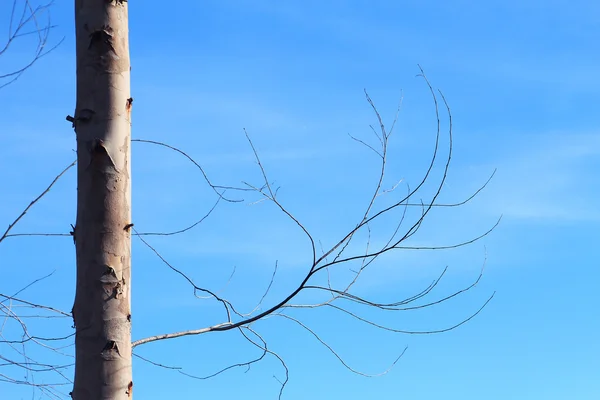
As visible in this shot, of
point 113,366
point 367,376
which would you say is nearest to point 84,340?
point 113,366

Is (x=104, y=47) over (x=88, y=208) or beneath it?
over

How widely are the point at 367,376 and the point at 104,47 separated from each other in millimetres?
2004

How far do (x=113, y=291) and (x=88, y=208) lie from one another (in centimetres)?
33

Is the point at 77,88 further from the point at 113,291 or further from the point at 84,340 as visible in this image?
the point at 84,340

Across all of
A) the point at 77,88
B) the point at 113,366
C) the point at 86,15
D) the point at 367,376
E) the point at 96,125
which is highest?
the point at 86,15

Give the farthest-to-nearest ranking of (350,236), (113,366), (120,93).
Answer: (350,236) < (120,93) < (113,366)

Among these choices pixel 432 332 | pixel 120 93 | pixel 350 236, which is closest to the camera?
pixel 120 93

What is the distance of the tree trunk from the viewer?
2434mm

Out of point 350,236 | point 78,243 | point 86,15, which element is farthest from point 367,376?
point 86,15

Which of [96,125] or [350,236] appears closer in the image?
[96,125]

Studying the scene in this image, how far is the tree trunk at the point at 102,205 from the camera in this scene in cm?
243

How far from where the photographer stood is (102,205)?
2.52 m

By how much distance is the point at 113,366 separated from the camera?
7.97ft

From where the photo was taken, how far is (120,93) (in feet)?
8.66
